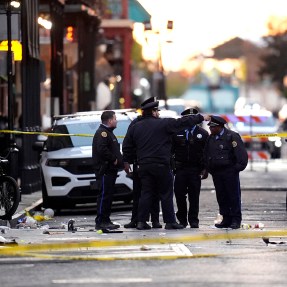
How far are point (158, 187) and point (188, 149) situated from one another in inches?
29.0

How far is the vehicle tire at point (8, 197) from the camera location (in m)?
20.1

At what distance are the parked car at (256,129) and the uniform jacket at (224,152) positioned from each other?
19.2 metres

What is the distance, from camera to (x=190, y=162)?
1911cm

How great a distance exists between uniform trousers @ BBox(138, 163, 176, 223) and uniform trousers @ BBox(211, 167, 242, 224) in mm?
829

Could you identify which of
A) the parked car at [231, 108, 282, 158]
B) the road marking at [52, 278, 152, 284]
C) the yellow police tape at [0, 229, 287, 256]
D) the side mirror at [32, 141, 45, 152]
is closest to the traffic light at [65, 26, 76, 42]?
the parked car at [231, 108, 282, 158]

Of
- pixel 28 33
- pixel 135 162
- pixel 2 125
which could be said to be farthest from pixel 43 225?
pixel 2 125

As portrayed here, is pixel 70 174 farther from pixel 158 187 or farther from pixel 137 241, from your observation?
pixel 137 241

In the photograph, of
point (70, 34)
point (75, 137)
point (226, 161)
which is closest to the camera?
point (226, 161)

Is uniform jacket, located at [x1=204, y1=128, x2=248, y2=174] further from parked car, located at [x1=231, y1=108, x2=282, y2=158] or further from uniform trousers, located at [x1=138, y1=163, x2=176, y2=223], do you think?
parked car, located at [x1=231, y1=108, x2=282, y2=158]

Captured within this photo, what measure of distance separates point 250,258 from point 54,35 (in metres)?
23.1

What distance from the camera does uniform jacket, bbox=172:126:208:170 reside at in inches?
751

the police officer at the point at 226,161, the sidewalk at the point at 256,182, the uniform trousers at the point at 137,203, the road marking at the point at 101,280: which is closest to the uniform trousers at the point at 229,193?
the police officer at the point at 226,161

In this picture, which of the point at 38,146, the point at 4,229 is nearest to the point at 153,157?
the point at 4,229

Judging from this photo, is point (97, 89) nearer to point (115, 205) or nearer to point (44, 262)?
point (115, 205)
